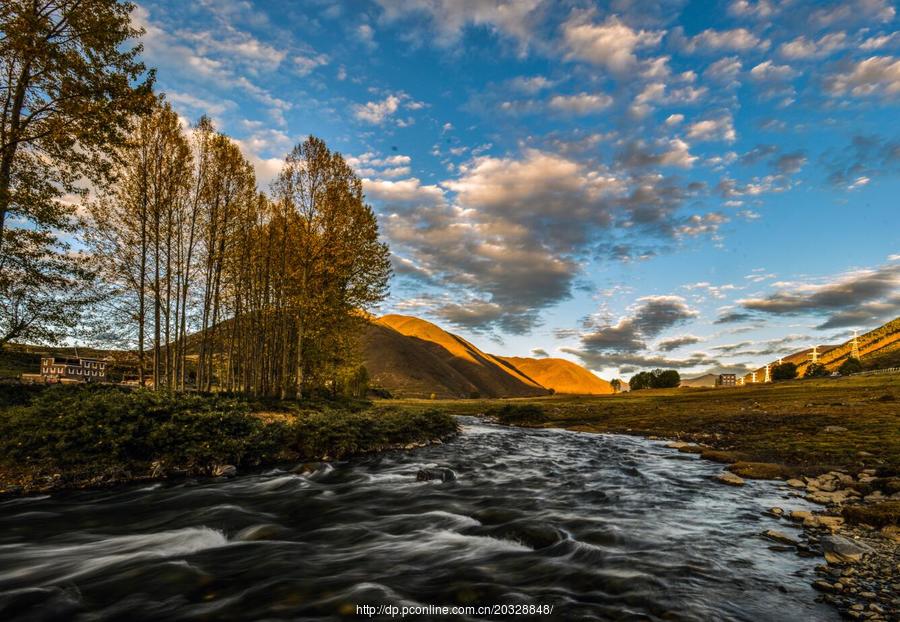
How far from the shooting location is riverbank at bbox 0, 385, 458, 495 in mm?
13289

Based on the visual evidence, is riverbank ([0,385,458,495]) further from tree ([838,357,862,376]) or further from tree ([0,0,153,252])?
tree ([838,357,862,376])

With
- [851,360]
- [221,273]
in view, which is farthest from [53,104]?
[851,360]

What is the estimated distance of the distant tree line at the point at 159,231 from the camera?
17.6 metres

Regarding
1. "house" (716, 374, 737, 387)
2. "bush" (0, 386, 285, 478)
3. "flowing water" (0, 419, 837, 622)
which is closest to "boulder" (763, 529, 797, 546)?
"flowing water" (0, 419, 837, 622)

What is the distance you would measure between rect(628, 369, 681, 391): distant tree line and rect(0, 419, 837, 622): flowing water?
435 ft

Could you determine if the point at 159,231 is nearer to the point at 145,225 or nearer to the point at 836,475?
the point at 145,225

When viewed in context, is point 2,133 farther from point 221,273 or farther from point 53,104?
point 221,273

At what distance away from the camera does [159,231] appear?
31.4 m

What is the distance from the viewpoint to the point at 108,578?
25.0 feet

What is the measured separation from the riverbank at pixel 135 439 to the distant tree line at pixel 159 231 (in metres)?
6.50

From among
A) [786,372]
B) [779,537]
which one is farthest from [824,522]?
[786,372]

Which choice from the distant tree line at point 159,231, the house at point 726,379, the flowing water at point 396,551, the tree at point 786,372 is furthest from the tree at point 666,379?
the flowing water at point 396,551

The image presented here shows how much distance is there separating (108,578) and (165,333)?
30166mm

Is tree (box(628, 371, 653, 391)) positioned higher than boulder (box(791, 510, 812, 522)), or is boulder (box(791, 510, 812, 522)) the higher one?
boulder (box(791, 510, 812, 522))
